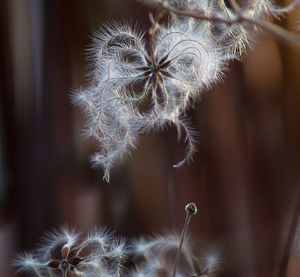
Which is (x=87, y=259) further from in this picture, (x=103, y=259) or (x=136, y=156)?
(x=136, y=156)

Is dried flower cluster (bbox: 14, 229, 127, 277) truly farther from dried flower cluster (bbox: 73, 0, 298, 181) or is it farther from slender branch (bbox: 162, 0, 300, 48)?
slender branch (bbox: 162, 0, 300, 48)

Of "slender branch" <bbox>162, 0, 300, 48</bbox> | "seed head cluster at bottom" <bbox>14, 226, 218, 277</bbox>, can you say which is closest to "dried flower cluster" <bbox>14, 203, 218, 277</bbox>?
"seed head cluster at bottom" <bbox>14, 226, 218, 277</bbox>

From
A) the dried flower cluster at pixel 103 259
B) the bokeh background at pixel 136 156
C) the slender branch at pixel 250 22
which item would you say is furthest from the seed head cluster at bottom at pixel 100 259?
the bokeh background at pixel 136 156

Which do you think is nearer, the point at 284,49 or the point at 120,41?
the point at 120,41

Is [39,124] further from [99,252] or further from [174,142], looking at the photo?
[99,252]

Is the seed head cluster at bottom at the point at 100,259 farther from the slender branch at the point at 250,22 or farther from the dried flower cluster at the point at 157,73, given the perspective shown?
the slender branch at the point at 250,22

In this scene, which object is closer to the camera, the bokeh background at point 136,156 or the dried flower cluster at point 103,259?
the dried flower cluster at point 103,259

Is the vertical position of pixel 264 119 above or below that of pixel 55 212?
above

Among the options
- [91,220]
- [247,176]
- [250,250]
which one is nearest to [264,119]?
[247,176]
